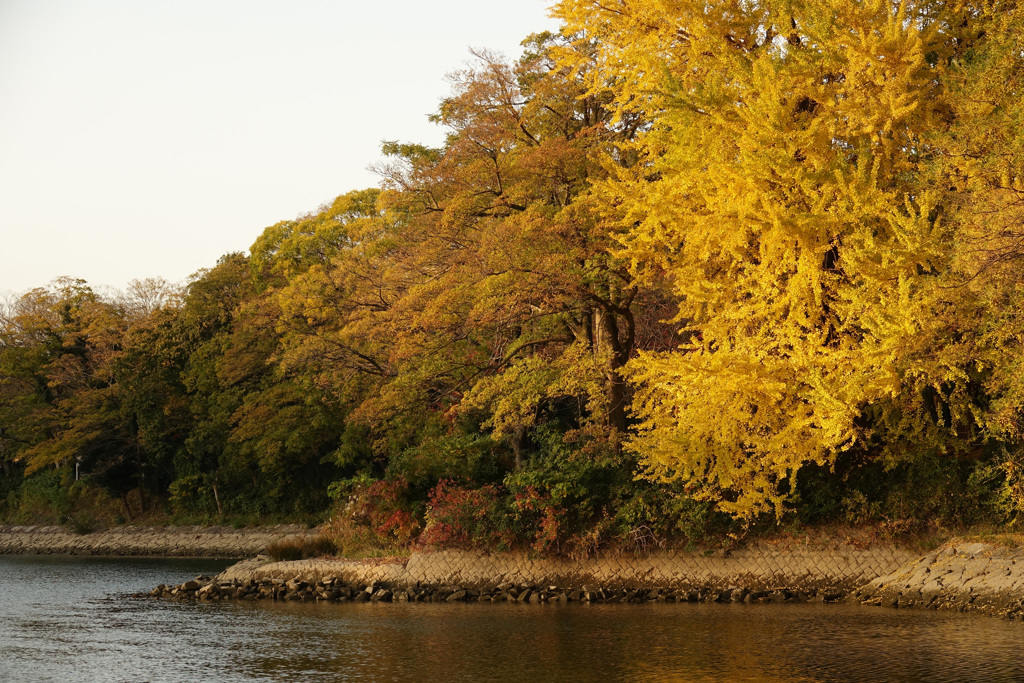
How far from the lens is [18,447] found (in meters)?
44.5

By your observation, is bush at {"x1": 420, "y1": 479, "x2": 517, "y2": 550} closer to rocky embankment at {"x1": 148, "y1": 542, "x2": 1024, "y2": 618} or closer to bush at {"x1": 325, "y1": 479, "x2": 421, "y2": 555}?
rocky embankment at {"x1": 148, "y1": 542, "x2": 1024, "y2": 618}

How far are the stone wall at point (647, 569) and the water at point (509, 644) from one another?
127 centimetres

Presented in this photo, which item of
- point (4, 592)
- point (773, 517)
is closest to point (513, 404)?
point (773, 517)

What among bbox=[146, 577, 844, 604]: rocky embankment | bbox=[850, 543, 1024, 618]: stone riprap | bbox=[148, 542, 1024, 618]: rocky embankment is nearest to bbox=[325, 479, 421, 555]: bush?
bbox=[148, 542, 1024, 618]: rocky embankment

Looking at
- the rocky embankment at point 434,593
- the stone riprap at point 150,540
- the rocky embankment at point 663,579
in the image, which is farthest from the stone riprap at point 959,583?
the stone riprap at point 150,540

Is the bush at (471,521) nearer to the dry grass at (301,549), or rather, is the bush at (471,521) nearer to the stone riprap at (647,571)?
the stone riprap at (647,571)

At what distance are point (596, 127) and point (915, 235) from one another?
25.9 ft

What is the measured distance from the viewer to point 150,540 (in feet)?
126

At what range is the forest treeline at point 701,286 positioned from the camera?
49.0ft

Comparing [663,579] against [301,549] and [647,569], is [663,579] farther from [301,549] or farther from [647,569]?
[301,549]

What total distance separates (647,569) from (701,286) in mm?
6155

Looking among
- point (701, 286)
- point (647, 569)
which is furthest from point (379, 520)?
point (701, 286)

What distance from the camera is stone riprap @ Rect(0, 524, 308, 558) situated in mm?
36531

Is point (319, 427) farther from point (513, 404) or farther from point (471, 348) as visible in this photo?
point (513, 404)
